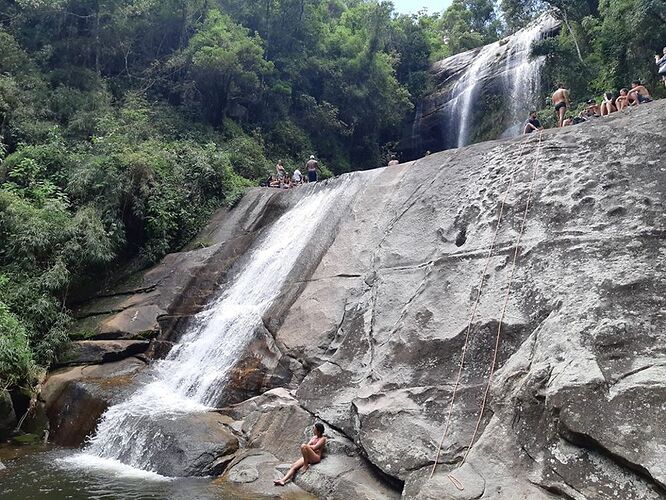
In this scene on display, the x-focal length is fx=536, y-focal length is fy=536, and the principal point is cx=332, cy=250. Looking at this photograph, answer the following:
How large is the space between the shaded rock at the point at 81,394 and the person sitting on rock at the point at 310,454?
4.65 metres

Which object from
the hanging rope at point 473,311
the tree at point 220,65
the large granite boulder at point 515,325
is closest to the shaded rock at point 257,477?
the large granite boulder at point 515,325

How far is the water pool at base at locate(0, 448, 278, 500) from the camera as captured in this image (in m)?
7.18

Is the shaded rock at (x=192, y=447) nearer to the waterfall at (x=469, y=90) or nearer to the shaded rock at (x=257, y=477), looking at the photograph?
the shaded rock at (x=257, y=477)

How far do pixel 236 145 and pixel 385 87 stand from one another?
30.0 ft

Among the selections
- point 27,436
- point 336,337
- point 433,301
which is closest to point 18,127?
point 27,436

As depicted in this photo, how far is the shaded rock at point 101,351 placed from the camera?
40.8 ft

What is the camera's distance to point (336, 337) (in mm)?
9805

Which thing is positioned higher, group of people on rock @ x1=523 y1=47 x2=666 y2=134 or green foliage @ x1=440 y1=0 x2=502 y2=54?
green foliage @ x1=440 y1=0 x2=502 y2=54

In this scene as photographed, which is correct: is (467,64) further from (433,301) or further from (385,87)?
(433,301)

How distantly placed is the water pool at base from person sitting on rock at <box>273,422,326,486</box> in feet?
2.10

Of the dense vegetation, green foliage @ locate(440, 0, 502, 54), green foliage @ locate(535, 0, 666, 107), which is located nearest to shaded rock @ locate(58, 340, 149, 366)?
the dense vegetation

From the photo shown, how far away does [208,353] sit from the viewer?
1148cm

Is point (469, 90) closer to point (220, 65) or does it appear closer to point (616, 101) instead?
point (220, 65)

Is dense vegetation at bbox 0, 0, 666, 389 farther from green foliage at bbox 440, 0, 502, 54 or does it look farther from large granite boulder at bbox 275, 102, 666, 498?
large granite boulder at bbox 275, 102, 666, 498
